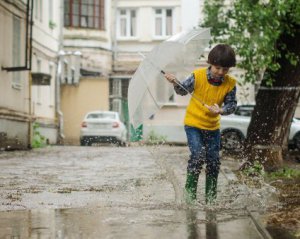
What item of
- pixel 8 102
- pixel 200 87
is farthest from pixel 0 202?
pixel 8 102

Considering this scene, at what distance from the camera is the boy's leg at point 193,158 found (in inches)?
290

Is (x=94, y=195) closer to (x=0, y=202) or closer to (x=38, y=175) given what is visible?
(x=0, y=202)

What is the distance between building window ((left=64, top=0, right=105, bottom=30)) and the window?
16091 mm

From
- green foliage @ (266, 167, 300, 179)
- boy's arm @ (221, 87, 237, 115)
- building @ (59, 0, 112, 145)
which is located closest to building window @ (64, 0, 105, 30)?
building @ (59, 0, 112, 145)

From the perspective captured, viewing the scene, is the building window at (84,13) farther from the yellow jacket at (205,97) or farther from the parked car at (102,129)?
the yellow jacket at (205,97)

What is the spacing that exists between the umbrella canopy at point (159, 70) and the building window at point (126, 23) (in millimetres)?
34047

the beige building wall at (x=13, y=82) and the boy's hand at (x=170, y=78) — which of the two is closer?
the boy's hand at (x=170, y=78)

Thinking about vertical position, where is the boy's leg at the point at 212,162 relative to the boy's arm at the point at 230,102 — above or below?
below

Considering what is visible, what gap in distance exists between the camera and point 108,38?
4022 centimetres

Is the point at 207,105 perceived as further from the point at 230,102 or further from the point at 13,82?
the point at 13,82

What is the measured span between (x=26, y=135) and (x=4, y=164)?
821 centimetres

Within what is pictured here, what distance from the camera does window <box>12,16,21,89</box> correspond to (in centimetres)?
2233

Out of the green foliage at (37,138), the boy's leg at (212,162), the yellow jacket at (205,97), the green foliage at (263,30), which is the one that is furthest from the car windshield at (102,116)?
the yellow jacket at (205,97)

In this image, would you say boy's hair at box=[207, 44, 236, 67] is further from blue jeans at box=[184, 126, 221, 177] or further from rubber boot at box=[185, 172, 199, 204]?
rubber boot at box=[185, 172, 199, 204]
